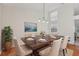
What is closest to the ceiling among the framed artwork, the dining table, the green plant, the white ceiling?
the white ceiling

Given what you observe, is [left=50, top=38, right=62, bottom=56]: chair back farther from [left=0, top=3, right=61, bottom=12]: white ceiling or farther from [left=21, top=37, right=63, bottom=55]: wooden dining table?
[left=0, top=3, right=61, bottom=12]: white ceiling

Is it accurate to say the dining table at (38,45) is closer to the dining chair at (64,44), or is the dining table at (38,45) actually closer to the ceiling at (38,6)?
the dining chair at (64,44)

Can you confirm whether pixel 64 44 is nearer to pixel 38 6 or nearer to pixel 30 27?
pixel 30 27

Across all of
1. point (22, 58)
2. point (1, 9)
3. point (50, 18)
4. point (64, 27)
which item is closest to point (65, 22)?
point (64, 27)

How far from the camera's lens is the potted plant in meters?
2.95

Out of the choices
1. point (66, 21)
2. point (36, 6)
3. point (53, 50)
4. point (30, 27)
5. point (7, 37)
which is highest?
point (36, 6)

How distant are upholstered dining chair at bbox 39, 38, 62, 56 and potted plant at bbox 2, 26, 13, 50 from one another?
654mm

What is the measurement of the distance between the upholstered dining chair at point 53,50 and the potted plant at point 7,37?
0.65 meters

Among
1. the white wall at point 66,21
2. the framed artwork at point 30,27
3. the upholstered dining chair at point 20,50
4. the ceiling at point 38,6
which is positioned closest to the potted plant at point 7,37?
the upholstered dining chair at point 20,50

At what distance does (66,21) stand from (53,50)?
641 mm

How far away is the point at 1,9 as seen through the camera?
2963mm

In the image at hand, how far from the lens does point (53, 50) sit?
304 cm

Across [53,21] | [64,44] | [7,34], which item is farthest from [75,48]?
[7,34]

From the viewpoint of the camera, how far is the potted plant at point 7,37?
2952 millimetres
